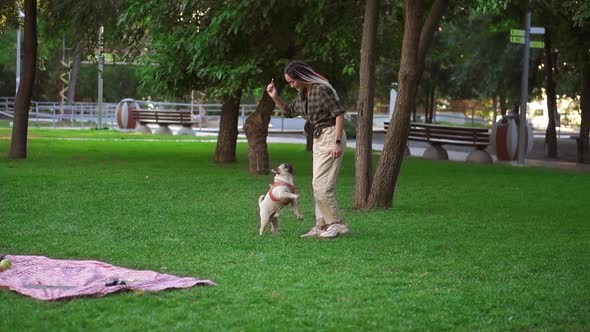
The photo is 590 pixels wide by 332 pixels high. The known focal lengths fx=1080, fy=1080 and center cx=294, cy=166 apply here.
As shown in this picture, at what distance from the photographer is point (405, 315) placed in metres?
7.11

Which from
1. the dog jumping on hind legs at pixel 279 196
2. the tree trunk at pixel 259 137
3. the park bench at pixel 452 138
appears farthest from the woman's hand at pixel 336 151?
the park bench at pixel 452 138

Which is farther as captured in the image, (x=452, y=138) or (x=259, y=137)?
(x=452, y=138)

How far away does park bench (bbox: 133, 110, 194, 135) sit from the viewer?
41875 millimetres

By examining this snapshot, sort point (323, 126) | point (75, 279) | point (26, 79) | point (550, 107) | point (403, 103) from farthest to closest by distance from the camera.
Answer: point (550, 107) → point (26, 79) → point (403, 103) → point (323, 126) → point (75, 279)

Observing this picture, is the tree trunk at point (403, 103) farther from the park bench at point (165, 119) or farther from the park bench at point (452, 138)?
the park bench at point (165, 119)

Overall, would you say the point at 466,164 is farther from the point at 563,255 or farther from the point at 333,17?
the point at 563,255

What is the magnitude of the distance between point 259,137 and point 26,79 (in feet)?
17.5

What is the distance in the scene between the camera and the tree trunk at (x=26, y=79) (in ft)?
73.2

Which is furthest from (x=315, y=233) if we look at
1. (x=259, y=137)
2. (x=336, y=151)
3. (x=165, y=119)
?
(x=165, y=119)

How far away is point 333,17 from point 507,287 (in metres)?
12.3

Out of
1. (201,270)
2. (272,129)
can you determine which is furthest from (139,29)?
(272,129)

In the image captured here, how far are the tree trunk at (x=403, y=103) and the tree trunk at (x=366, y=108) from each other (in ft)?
0.50

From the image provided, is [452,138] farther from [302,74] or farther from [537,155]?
[302,74]

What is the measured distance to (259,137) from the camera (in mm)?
20703
